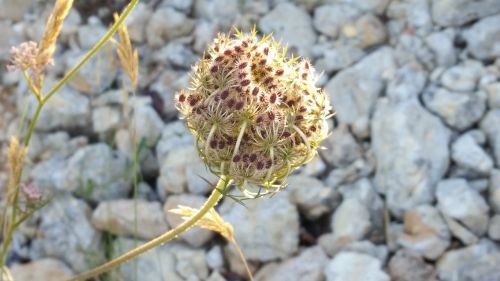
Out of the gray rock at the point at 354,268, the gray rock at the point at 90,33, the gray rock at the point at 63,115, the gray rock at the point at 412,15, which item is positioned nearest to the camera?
the gray rock at the point at 354,268

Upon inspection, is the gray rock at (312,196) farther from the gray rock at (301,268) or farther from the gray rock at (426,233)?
the gray rock at (426,233)

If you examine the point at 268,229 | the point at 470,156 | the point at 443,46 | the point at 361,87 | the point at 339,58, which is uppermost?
the point at 339,58

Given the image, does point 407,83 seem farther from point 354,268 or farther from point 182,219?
point 182,219

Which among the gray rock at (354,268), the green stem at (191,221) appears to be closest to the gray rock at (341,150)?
the gray rock at (354,268)

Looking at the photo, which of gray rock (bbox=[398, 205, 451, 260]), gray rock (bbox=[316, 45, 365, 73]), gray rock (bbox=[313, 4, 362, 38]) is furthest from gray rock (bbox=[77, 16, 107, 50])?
gray rock (bbox=[398, 205, 451, 260])

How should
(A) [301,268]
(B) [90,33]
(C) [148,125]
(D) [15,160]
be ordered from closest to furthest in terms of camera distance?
(D) [15,160] → (A) [301,268] → (C) [148,125] → (B) [90,33]

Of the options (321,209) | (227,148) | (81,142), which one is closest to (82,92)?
(81,142)

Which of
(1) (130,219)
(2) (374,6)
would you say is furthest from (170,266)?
(2) (374,6)

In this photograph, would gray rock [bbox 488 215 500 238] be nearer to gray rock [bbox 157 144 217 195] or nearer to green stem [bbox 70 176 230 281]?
gray rock [bbox 157 144 217 195]
